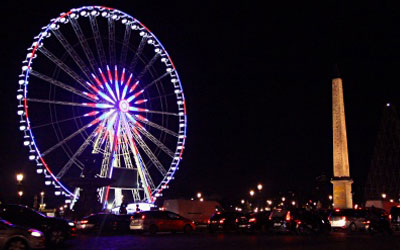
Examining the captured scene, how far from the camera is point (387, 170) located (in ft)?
228

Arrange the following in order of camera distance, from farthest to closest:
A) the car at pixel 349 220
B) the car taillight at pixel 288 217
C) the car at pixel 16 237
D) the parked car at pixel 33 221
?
the car at pixel 349 220 → the car taillight at pixel 288 217 → the parked car at pixel 33 221 → the car at pixel 16 237

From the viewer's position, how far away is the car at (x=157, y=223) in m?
26.0

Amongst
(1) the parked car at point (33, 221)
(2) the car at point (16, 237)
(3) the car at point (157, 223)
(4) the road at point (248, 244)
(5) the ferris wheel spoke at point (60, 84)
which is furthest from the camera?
(5) the ferris wheel spoke at point (60, 84)

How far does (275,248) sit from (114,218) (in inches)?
539

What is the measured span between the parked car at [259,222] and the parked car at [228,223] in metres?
0.27

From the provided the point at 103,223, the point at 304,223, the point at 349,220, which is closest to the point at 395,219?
the point at 349,220

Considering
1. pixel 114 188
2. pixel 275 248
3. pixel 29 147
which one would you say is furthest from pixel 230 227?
pixel 114 188

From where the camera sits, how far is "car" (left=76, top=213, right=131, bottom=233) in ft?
86.7

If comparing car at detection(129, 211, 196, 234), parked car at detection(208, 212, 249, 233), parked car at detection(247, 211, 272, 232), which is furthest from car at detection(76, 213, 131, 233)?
parked car at detection(247, 211, 272, 232)

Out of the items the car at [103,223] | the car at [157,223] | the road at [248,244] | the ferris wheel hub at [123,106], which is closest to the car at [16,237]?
the road at [248,244]

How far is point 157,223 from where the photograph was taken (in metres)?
26.1

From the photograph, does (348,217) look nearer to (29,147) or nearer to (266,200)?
(29,147)

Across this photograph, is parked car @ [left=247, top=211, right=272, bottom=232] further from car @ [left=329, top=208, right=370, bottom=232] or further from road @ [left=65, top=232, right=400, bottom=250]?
road @ [left=65, top=232, right=400, bottom=250]

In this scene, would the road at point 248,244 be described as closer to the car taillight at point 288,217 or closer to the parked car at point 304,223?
the parked car at point 304,223
